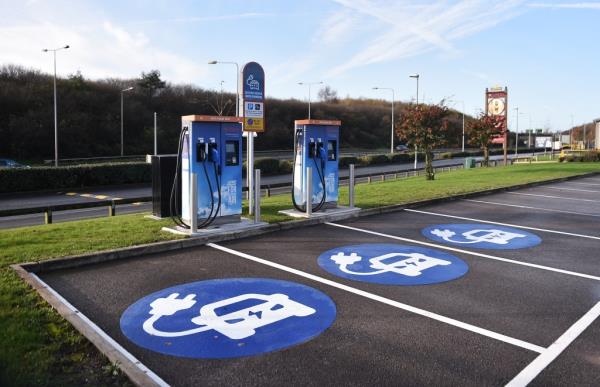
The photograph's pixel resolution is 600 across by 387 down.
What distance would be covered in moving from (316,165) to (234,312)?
254 inches

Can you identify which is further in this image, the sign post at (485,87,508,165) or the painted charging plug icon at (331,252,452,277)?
the sign post at (485,87,508,165)

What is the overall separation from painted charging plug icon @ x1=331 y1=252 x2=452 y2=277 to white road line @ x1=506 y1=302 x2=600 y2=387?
6.94 ft

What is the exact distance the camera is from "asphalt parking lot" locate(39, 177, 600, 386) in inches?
162

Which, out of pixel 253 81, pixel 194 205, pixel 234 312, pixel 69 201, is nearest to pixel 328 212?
pixel 253 81

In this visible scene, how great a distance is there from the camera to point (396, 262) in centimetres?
755

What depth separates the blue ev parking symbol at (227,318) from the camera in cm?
454

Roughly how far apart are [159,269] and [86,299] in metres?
1.38

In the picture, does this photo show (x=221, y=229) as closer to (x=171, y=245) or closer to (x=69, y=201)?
(x=171, y=245)

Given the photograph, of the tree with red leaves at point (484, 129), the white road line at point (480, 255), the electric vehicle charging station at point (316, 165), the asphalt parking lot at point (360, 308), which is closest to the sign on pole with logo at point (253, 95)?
the electric vehicle charging station at point (316, 165)

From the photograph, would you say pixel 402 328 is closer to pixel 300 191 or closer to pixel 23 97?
pixel 300 191

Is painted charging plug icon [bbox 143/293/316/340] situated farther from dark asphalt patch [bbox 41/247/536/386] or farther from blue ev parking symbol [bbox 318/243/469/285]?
blue ev parking symbol [bbox 318/243/469/285]

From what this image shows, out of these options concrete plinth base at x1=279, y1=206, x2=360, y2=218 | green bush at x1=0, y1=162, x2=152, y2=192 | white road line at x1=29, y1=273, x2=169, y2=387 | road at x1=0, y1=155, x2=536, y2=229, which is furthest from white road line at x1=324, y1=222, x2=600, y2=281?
green bush at x1=0, y1=162, x2=152, y2=192

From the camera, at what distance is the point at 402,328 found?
498cm

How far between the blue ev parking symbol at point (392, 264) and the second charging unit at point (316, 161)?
3.07 m
